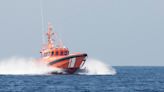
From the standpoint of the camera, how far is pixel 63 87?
84.2 meters

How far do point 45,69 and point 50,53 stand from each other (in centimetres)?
374

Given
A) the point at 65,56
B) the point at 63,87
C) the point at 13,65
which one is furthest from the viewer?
the point at 13,65

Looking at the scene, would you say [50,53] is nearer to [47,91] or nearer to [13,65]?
[13,65]

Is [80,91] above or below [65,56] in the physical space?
below

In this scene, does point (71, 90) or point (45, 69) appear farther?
point (45, 69)

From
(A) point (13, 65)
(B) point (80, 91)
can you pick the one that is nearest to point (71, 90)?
(B) point (80, 91)

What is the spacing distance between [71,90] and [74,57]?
111 ft

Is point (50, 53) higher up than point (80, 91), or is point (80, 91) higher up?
point (50, 53)

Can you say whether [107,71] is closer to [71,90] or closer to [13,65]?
[13,65]

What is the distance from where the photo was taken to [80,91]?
77.4 meters

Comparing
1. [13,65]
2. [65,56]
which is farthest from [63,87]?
[13,65]

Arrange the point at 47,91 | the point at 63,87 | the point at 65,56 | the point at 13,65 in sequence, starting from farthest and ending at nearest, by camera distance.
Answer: the point at 13,65, the point at 65,56, the point at 63,87, the point at 47,91

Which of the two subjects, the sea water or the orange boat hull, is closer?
the sea water

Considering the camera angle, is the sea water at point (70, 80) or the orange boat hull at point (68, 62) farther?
the orange boat hull at point (68, 62)
